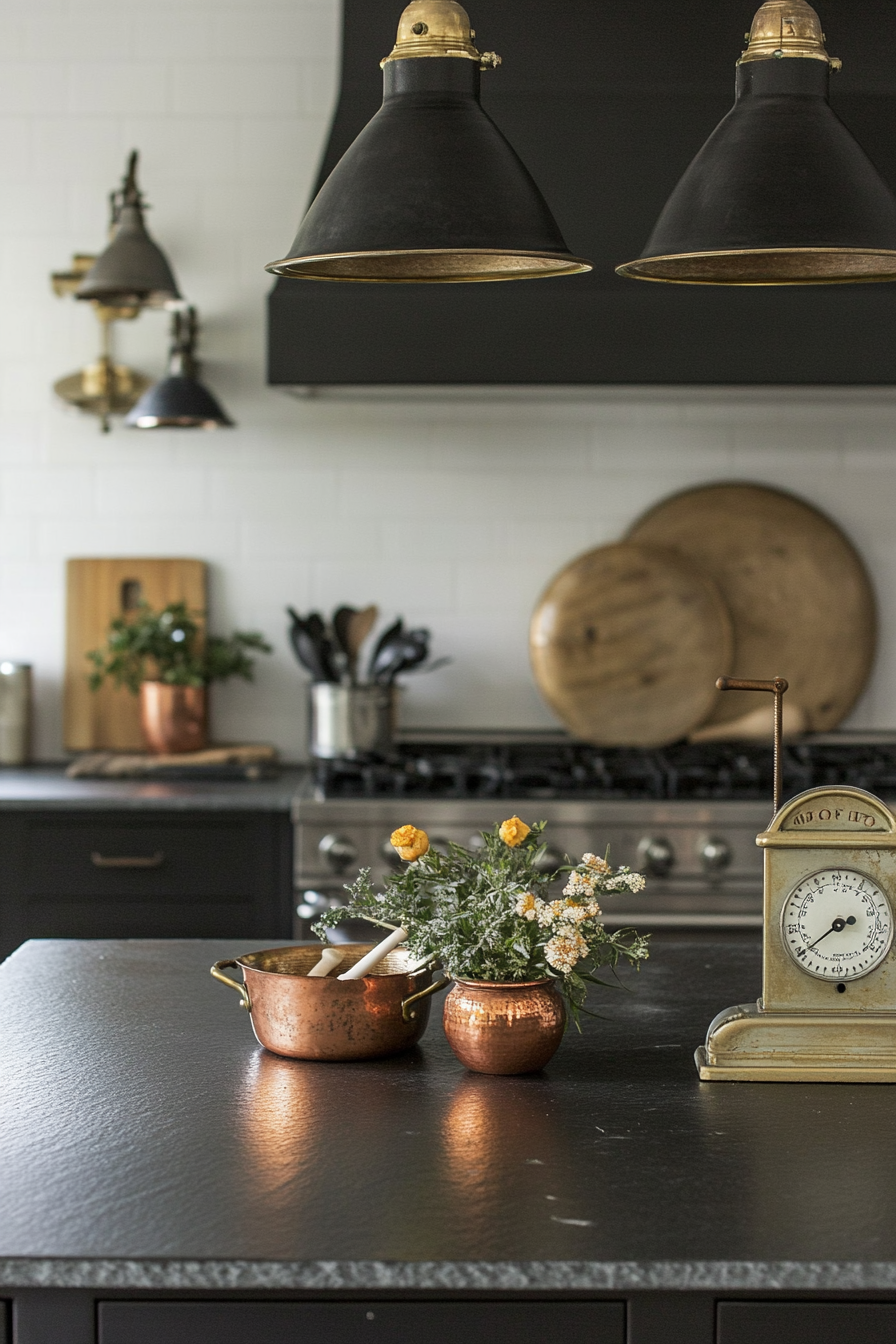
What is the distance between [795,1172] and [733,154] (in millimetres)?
993

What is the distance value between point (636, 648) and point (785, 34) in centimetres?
215

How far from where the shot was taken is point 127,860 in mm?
3172

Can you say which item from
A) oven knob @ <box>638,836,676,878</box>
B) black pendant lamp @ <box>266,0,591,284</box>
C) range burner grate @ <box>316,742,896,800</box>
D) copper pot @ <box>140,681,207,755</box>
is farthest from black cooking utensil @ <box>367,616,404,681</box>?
black pendant lamp @ <box>266,0,591,284</box>

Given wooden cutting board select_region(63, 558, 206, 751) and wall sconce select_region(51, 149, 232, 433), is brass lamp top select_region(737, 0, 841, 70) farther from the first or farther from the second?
wooden cutting board select_region(63, 558, 206, 751)

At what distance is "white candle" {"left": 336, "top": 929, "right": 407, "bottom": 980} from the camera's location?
5.14 ft

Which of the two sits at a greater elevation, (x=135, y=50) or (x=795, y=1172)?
(x=135, y=50)

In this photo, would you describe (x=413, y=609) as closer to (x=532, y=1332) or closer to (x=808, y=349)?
(x=808, y=349)

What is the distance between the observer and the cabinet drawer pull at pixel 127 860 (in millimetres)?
3170

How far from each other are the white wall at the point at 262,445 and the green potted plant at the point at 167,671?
18cm

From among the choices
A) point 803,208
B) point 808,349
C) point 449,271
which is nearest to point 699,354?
point 808,349

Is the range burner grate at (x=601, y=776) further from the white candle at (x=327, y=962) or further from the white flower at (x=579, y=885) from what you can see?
the white flower at (x=579, y=885)

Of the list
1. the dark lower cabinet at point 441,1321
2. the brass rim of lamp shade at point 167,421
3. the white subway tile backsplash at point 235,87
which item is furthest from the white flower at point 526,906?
the white subway tile backsplash at point 235,87

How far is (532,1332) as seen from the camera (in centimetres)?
120

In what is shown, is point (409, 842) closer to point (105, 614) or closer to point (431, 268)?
point (431, 268)
